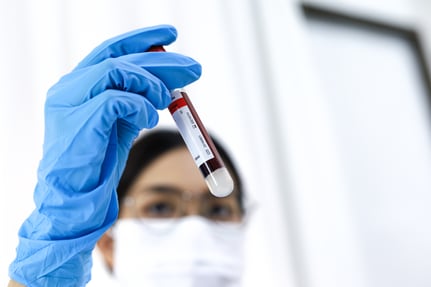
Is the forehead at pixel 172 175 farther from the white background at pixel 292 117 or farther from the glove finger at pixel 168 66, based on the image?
the glove finger at pixel 168 66

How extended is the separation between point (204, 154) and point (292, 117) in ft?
3.65

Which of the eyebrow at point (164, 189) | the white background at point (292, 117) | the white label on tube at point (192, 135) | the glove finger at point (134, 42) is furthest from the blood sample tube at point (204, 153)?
the white background at point (292, 117)

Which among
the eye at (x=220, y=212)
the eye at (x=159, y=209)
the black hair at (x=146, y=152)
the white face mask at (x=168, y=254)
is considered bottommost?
the white face mask at (x=168, y=254)

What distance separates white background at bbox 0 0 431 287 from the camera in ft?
4.30

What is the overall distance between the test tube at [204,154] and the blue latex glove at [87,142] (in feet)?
0.13

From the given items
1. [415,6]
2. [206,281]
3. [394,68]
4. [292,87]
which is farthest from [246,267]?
[415,6]

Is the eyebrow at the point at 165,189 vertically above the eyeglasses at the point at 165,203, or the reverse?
the eyebrow at the point at 165,189

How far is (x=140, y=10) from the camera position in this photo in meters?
1.54

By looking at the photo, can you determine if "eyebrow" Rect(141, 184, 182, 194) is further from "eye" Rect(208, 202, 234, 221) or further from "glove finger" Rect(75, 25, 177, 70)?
"glove finger" Rect(75, 25, 177, 70)

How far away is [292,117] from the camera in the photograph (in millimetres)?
1755

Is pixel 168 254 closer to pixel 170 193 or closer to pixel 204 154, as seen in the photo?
pixel 170 193

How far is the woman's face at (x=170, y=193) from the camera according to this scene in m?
1.19

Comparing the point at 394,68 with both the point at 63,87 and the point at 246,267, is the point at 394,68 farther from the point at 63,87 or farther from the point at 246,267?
the point at 63,87

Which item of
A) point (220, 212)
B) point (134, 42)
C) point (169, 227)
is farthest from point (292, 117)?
point (134, 42)
